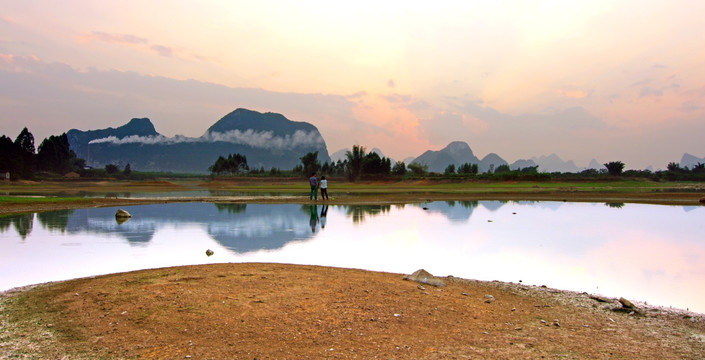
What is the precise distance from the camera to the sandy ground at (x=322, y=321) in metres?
5.60

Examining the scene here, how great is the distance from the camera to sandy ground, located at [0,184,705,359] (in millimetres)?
5598

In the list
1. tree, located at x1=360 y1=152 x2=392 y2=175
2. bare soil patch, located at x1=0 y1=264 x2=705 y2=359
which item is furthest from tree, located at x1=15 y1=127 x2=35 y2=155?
bare soil patch, located at x1=0 y1=264 x2=705 y2=359

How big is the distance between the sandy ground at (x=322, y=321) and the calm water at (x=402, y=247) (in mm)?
1841

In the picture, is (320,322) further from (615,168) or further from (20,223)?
(615,168)

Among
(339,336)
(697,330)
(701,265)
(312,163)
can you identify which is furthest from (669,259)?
(312,163)

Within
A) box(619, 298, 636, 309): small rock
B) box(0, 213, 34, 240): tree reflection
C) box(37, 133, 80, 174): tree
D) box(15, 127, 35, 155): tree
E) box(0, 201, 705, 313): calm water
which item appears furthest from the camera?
box(37, 133, 80, 174): tree

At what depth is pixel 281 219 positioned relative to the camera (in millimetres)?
22438

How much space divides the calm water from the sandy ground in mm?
1841

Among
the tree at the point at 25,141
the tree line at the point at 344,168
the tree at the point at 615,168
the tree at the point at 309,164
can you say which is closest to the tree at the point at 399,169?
the tree line at the point at 344,168

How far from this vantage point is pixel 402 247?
14438 mm

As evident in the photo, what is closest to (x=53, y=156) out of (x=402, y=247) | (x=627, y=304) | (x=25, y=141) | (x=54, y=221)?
(x=25, y=141)

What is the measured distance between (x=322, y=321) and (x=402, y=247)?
814 centimetres

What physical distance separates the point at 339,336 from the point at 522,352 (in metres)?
2.39

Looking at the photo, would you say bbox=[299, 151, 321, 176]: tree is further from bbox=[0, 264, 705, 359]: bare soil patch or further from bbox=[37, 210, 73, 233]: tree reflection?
bbox=[0, 264, 705, 359]: bare soil patch
